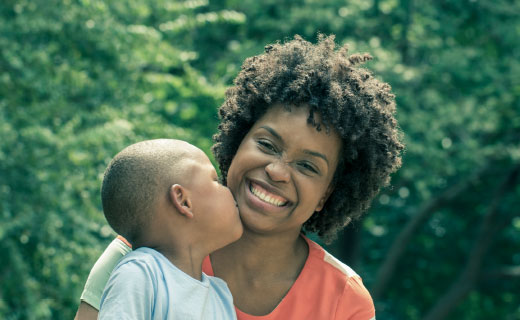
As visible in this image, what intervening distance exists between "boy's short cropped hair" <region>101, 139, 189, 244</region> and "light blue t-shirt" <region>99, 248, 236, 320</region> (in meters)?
0.11

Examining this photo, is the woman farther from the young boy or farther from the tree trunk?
the tree trunk

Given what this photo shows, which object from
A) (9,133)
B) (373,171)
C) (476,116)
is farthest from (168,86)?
(373,171)

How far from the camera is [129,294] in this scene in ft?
6.67

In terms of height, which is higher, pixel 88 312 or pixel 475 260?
pixel 88 312

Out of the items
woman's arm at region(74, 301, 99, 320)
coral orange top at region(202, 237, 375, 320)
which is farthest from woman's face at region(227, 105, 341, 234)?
woman's arm at region(74, 301, 99, 320)

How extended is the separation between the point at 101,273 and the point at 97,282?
4cm

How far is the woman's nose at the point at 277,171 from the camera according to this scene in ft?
8.59

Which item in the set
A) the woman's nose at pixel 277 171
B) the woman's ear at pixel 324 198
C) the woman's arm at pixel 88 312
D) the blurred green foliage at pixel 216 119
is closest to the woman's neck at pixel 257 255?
the woman's ear at pixel 324 198

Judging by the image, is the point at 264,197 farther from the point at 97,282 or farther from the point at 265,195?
the point at 97,282

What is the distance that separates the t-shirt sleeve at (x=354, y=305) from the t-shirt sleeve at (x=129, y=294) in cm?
89

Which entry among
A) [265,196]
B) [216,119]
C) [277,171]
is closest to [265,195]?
[265,196]

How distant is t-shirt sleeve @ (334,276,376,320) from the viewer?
2701 mm

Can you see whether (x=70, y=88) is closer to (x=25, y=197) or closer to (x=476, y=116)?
(x=25, y=197)

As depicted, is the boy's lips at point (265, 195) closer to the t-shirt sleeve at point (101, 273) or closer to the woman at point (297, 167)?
the woman at point (297, 167)
